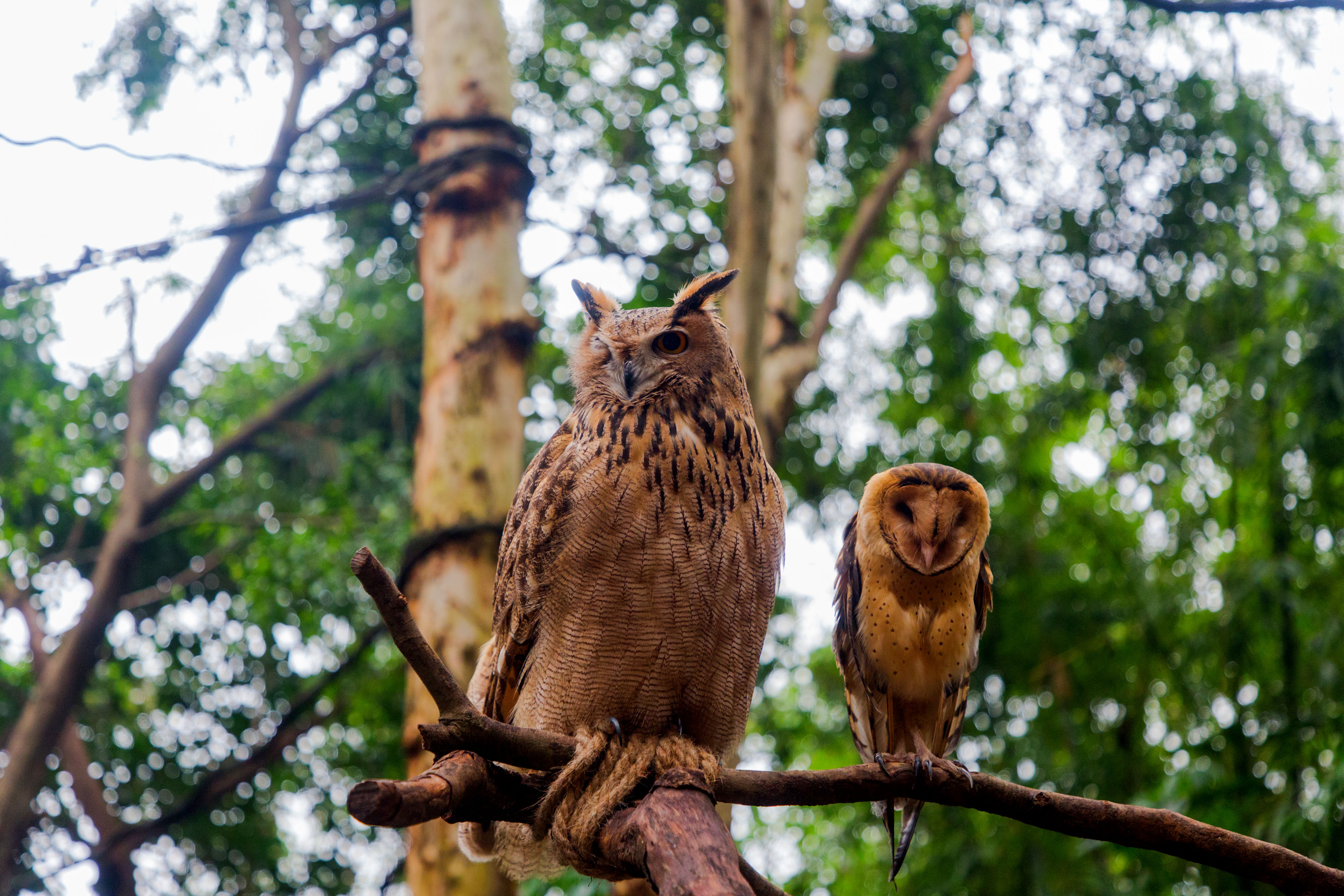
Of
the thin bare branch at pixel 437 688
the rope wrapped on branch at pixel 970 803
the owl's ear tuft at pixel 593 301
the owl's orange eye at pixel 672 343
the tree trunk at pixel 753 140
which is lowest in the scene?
the rope wrapped on branch at pixel 970 803

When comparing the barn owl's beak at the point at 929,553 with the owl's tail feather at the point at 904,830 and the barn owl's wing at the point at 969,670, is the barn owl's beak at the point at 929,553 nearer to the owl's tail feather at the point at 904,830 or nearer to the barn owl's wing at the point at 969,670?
the barn owl's wing at the point at 969,670

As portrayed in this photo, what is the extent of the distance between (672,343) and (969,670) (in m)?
1.14

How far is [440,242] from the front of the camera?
13.3 feet

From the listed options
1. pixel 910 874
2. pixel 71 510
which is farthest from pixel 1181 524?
pixel 71 510

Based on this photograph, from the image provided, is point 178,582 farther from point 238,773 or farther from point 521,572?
point 521,572

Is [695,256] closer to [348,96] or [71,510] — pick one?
[348,96]

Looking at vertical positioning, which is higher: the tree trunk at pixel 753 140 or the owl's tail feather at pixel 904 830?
the tree trunk at pixel 753 140

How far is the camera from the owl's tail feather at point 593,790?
1772 mm

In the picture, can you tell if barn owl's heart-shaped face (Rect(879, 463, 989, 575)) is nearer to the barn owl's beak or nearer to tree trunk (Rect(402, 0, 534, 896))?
the barn owl's beak

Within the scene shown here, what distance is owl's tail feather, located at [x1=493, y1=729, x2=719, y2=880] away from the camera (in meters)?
1.77

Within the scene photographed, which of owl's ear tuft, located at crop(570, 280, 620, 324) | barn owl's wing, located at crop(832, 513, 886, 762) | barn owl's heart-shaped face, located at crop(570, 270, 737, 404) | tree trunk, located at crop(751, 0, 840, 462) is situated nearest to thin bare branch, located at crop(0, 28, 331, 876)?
tree trunk, located at crop(751, 0, 840, 462)

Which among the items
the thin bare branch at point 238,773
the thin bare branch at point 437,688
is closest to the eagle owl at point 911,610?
the thin bare branch at point 437,688

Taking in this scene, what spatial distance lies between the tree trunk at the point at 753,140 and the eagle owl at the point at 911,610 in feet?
4.82

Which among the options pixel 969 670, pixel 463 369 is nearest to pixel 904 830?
pixel 969 670
